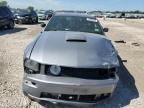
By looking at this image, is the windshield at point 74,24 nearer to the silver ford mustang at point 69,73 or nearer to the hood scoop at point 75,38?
the hood scoop at point 75,38

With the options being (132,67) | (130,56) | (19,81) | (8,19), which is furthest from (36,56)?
(8,19)

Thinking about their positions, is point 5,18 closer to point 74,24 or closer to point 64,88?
point 74,24

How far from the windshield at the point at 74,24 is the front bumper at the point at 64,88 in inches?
93.7

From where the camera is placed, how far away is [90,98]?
18.8 ft

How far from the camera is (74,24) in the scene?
8.05m

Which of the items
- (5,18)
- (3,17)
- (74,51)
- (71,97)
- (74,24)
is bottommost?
(5,18)

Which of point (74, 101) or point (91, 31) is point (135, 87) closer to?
point (91, 31)

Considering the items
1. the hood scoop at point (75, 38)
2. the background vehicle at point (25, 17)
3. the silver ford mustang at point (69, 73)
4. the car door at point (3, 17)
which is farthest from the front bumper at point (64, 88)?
the background vehicle at point (25, 17)

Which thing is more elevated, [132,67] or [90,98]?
[90,98]

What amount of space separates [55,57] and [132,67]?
503cm

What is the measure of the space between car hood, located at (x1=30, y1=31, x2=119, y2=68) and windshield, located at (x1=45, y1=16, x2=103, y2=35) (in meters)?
0.94

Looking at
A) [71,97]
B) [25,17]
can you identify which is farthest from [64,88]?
[25,17]

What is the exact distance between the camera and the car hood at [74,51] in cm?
573

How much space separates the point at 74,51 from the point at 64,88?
83cm
